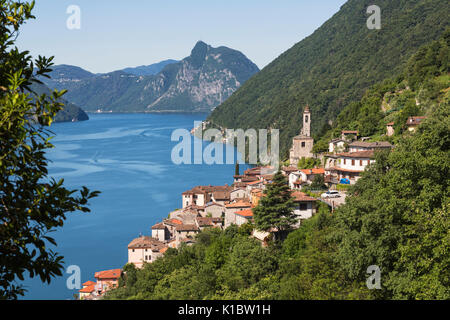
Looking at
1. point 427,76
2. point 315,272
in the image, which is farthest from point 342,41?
A: point 315,272

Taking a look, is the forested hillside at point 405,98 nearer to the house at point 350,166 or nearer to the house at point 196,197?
the house at point 350,166

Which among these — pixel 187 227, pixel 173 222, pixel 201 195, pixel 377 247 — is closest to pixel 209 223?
pixel 187 227

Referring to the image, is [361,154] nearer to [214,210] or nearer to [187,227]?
[187,227]

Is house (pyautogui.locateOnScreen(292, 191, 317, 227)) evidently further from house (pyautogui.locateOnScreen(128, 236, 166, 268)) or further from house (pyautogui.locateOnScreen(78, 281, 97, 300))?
house (pyautogui.locateOnScreen(78, 281, 97, 300))

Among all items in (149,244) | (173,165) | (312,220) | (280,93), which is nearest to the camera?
(312,220)

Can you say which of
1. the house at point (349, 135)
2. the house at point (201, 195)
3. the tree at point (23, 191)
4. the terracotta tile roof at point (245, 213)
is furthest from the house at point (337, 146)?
the tree at point (23, 191)

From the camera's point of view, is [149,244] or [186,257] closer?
[186,257]
